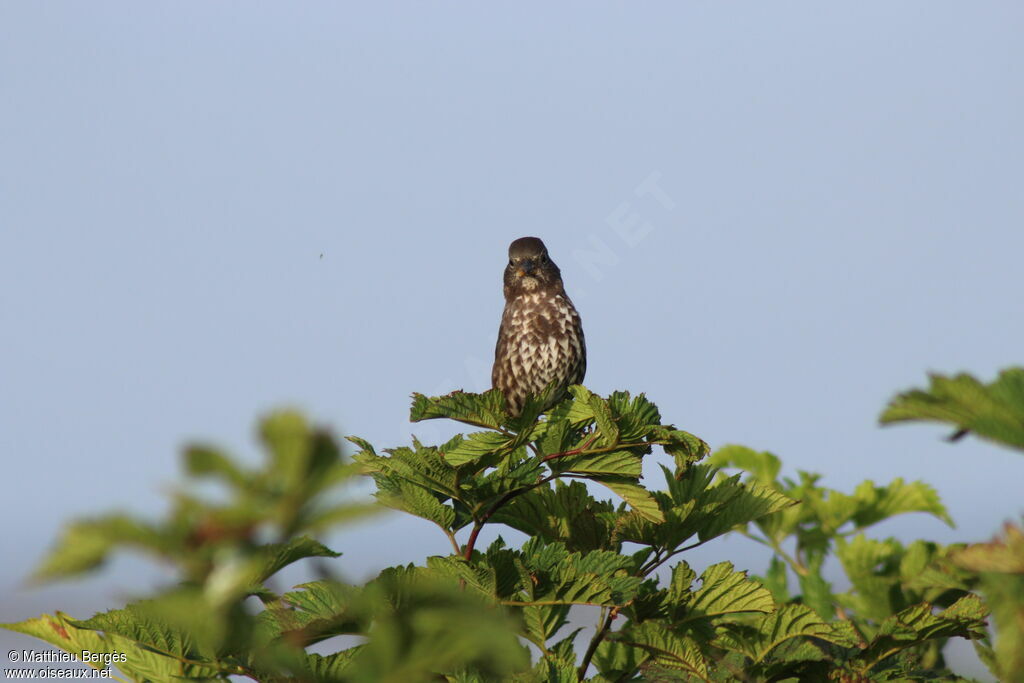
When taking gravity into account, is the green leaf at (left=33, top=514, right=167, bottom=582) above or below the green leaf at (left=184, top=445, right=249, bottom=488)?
below

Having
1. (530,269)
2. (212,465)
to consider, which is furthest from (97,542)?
(530,269)

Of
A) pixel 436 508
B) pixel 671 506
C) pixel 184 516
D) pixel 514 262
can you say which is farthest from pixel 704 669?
pixel 514 262

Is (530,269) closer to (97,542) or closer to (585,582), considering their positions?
(585,582)

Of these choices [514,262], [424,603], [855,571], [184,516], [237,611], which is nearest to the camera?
[184,516]

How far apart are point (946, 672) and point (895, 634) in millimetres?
275

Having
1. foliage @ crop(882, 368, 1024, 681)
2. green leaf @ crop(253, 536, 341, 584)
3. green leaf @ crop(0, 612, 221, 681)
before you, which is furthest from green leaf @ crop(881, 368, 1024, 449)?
green leaf @ crop(0, 612, 221, 681)

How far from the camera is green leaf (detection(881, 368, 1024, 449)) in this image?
6.27ft

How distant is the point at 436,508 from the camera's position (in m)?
3.69

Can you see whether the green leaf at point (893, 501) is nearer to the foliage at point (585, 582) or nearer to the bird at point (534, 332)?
the foliage at point (585, 582)

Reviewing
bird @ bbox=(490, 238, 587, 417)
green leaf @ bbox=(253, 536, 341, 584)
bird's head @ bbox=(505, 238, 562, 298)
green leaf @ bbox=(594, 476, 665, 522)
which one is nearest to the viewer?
green leaf @ bbox=(253, 536, 341, 584)

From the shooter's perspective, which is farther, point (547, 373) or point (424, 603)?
point (547, 373)

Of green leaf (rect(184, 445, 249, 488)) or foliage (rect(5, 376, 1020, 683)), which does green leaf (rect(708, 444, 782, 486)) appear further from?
green leaf (rect(184, 445, 249, 488))

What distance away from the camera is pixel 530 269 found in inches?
345

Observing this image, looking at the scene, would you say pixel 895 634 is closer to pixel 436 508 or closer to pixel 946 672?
pixel 946 672
